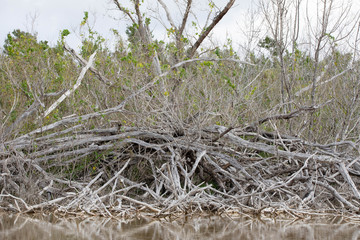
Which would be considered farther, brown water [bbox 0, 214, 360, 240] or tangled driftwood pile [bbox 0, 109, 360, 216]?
tangled driftwood pile [bbox 0, 109, 360, 216]

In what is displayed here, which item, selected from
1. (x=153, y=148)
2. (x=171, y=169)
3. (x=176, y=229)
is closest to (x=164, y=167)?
(x=171, y=169)

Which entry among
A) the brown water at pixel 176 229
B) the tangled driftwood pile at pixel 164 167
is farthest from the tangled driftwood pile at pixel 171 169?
the brown water at pixel 176 229

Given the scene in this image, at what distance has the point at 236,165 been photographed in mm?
6789

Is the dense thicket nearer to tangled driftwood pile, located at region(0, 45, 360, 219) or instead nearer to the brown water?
tangled driftwood pile, located at region(0, 45, 360, 219)

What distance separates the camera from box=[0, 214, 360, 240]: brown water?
171 inches

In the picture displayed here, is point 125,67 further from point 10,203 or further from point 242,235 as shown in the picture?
point 242,235

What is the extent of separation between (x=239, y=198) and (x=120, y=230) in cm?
212

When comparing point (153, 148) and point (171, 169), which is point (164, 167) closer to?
point (171, 169)

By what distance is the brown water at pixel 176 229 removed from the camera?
4336 millimetres

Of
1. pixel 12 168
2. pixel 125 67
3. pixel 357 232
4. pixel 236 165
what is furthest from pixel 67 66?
pixel 357 232

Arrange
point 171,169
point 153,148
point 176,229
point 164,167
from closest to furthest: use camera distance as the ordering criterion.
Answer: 1. point 176,229
2. point 164,167
3. point 171,169
4. point 153,148

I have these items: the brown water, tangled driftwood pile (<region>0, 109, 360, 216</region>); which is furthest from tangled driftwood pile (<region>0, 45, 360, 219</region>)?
the brown water

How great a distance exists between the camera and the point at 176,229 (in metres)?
4.75

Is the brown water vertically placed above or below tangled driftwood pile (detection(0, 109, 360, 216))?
below
